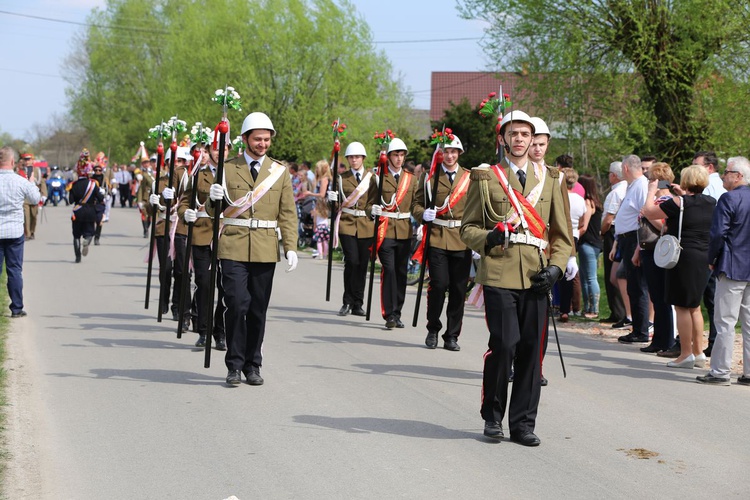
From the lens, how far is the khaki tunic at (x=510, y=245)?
7.19 meters

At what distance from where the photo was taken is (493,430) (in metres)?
7.18

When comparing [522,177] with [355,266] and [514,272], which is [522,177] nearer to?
[514,272]

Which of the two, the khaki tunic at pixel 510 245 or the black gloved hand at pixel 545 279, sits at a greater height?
the khaki tunic at pixel 510 245

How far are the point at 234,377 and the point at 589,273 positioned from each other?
255 inches

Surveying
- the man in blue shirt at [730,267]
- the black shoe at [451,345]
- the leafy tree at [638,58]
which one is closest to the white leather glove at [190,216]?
the black shoe at [451,345]

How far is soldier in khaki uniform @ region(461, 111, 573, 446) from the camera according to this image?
716 cm

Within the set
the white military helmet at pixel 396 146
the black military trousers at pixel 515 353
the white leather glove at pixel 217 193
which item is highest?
the white military helmet at pixel 396 146

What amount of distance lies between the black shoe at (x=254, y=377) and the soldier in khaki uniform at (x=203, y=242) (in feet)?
5.48

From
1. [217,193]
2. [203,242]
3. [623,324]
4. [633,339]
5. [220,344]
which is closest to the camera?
[217,193]

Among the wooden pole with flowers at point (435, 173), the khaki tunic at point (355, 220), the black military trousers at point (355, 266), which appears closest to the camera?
the wooden pole with flowers at point (435, 173)

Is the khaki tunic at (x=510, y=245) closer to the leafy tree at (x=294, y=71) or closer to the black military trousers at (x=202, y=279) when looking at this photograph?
the black military trousers at (x=202, y=279)

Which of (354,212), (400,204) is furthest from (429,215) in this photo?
(354,212)

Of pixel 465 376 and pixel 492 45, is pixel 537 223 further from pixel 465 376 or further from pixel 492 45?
pixel 492 45

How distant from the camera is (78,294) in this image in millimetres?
15828
